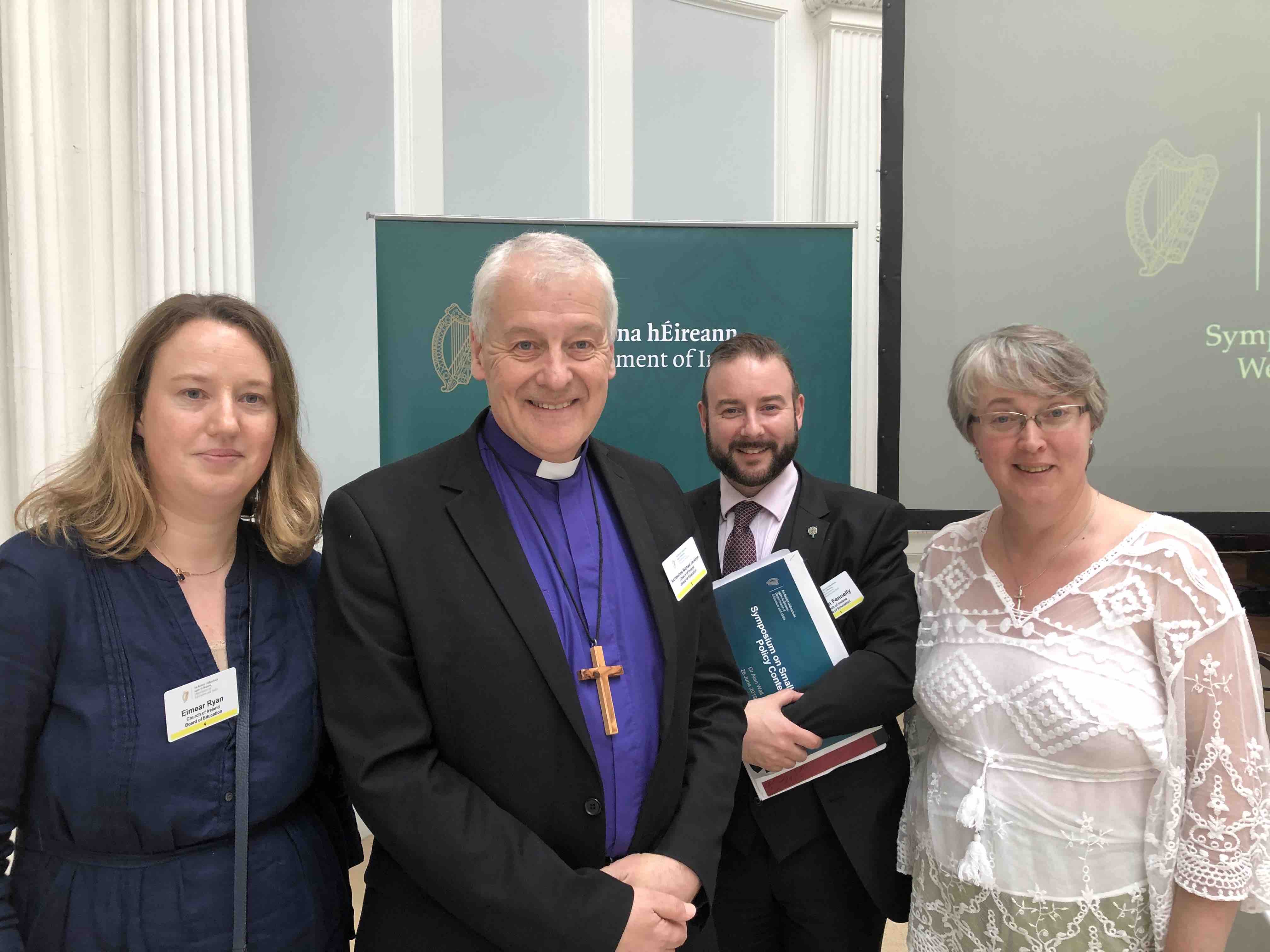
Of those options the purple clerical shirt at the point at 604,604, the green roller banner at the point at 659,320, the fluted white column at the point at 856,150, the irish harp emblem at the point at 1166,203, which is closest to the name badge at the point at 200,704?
the purple clerical shirt at the point at 604,604

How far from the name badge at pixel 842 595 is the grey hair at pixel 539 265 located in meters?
0.90

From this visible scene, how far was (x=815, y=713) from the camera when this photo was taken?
1.88m

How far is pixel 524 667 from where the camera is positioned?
4.44ft

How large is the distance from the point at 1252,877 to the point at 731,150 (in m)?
4.75

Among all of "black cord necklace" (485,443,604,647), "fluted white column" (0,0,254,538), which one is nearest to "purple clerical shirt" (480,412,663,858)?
"black cord necklace" (485,443,604,647)

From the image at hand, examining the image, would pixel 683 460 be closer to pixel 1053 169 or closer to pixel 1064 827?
pixel 1053 169

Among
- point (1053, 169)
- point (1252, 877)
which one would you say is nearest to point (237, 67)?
point (1053, 169)

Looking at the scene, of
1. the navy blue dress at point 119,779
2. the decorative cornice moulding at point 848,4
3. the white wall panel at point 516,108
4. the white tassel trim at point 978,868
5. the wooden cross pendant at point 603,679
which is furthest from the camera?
the decorative cornice moulding at point 848,4

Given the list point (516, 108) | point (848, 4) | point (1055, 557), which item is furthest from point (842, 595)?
point (848, 4)

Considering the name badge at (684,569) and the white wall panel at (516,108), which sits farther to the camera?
the white wall panel at (516,108)

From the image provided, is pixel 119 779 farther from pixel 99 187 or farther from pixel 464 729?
pixel 99 187

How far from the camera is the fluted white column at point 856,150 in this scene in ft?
17.0

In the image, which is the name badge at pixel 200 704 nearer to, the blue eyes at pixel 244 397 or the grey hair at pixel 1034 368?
the blue eyes at pixel 244 397

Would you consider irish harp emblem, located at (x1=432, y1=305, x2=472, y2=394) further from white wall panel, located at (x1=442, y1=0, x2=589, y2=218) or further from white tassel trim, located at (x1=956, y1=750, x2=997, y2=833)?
white tassel trim, located at (x1=956, y1=750, x2=997, y2=833)
